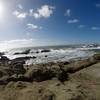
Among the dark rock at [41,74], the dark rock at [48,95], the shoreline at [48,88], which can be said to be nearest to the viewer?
the dark rock at [48,95]

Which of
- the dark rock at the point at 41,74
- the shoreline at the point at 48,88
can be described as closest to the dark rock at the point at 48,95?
the shoreline at the point at 48,88

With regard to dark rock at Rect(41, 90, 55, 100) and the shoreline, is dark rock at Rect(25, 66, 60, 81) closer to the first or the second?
the shoreline

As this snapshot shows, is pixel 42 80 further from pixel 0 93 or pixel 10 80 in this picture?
pixel 0 93

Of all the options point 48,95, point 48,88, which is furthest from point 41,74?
point 48,95

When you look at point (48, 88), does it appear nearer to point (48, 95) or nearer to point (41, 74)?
point (48, 95)

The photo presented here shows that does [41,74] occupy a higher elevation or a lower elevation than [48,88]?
higher

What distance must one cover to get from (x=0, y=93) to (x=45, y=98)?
89.6 inches

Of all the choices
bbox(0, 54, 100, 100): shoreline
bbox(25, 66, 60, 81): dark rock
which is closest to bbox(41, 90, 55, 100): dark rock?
bbox(0, 54, 100, 100): shoreline

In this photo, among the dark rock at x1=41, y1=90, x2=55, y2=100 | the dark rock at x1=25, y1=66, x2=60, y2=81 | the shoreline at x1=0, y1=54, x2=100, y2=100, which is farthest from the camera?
the dark rock at x1=25, y1=66, x2=60, y2=81

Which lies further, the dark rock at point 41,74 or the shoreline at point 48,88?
the dark rock at point 41,74

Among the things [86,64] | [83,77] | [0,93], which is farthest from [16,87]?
[86,64]

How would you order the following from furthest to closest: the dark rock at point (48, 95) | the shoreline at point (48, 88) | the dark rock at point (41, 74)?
1. the dark rock at point (41, 74)
2. the shoreline at point (48, 88)
3. the dark rock at point (48, 95)

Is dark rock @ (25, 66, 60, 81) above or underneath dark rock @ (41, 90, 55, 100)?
above

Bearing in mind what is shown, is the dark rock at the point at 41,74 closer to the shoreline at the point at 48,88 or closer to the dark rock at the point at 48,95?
the shoreline at the point at 48,88
